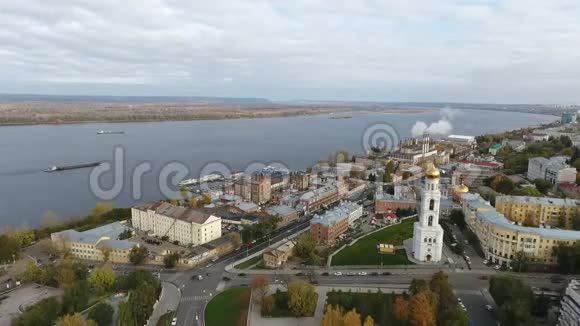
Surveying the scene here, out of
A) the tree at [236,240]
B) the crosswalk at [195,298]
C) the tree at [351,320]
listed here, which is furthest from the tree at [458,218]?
the crosswalk at [195,298]

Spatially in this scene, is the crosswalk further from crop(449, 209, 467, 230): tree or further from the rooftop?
the rooftop

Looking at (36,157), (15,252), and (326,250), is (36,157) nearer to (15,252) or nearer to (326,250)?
(15,252)

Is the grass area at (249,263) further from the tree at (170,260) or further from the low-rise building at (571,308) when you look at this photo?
the low-rise building at (571,308)

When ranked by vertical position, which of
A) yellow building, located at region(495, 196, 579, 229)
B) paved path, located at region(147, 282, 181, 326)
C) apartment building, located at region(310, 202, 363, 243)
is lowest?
paved path, located at region(147, 282, 181, 326)

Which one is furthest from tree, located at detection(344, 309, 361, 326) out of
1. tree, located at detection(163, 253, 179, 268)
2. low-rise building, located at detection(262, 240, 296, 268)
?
tree, located at detection(163, 253, 179, 268)

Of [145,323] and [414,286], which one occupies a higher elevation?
[414,286]

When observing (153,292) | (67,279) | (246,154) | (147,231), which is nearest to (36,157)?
(246,154)

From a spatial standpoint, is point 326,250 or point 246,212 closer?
point 326,250
